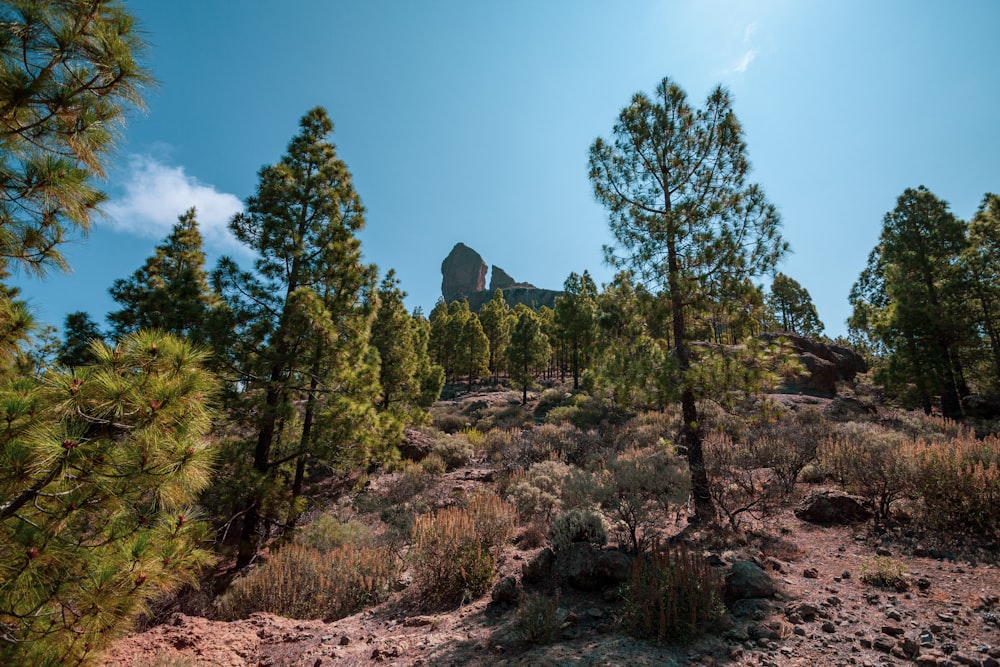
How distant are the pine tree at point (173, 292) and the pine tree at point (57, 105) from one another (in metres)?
3.78

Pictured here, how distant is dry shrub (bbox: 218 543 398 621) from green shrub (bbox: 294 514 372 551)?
125 centimetres

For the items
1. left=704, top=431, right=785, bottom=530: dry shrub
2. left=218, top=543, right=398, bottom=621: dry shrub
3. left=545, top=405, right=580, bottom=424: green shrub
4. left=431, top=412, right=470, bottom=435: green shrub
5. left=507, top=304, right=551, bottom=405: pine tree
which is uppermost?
left=507, top=304, right=551, bottom=405: pine tree

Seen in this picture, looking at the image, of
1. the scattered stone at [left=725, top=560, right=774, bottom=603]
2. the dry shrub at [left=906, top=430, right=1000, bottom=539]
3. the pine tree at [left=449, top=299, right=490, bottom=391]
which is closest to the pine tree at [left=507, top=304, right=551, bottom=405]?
the pine tree at [left=449, top=299, right=490, bottom=391]

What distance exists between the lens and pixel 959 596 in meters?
3.98

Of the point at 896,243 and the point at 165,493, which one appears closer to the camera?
the point at 165,493

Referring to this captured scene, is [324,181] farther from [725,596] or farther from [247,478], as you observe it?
[725,596]

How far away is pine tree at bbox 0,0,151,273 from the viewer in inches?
110

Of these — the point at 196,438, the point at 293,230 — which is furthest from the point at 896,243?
the point at 196,438

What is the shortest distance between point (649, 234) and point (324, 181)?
22.3 ft

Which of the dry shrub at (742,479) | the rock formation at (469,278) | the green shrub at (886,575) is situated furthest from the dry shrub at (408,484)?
the rock formation at (469,278)

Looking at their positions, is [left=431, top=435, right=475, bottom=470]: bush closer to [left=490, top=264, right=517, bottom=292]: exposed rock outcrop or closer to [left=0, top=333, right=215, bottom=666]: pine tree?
[left=0, top=333, right=215, bottom=666]: pine tree

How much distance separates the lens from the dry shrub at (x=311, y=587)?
5578mm

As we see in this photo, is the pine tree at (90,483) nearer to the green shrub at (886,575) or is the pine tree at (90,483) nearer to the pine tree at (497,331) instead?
the green shrub at (886,575)

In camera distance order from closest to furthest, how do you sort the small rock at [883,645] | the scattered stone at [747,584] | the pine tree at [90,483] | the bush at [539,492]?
the pine tree at [90,483], the small rock at [883,645], the scattered stone at [747,584], the bush at [539,492]
